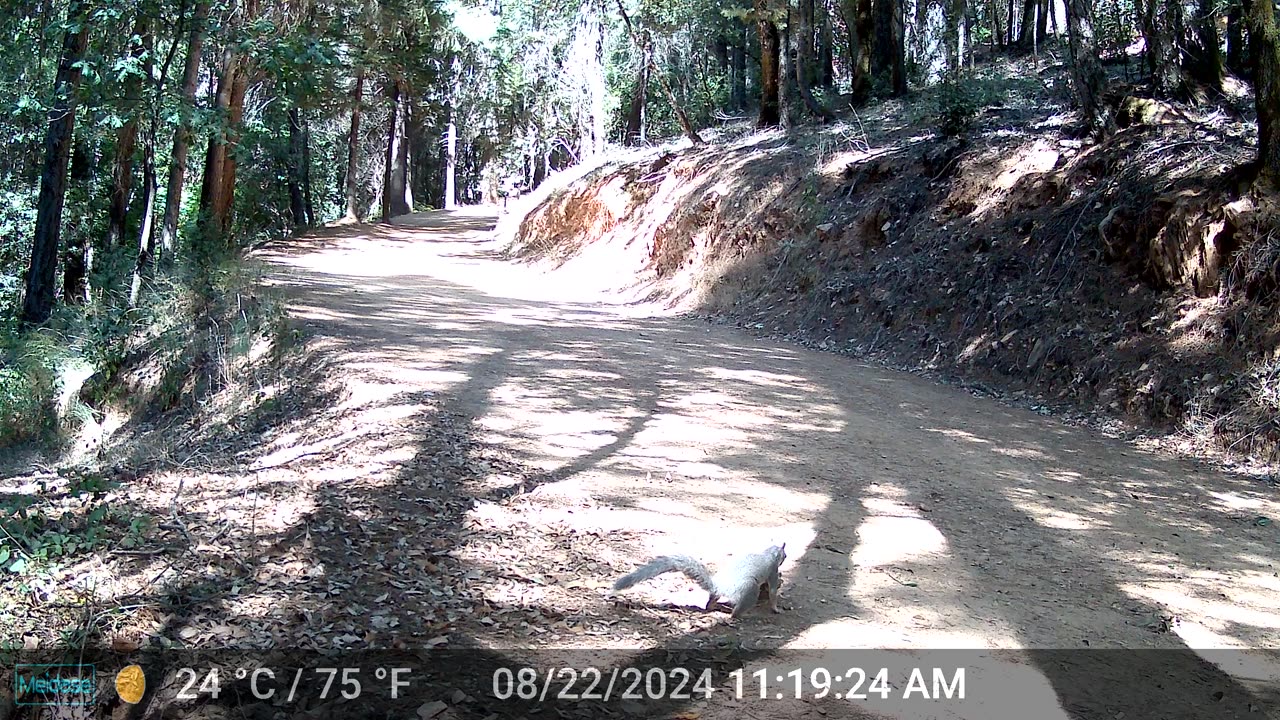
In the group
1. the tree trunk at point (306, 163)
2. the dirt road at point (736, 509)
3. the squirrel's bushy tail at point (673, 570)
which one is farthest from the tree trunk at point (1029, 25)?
the squirrel's bushy tail at point (673, 570)

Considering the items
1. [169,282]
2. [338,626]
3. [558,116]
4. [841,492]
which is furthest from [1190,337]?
[558,116]

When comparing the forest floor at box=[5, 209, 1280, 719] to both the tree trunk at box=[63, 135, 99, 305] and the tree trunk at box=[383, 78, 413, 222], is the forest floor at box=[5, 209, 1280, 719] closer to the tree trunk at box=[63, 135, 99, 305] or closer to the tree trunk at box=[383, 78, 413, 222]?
the tree trunk at box=[63, 135, 99, 305]

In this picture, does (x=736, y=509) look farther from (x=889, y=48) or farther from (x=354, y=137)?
(x=354, y=137)

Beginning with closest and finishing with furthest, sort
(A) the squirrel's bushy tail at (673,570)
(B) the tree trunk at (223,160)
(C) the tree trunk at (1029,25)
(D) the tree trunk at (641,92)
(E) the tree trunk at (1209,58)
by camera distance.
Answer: (A) the squirrel's bushy tail at (673,570)
(E) the tree trunk at (1209,58)
(B) the tree trunk at (223,160)
(D) the tree trunk at (641,92)
(C) the tree trunk at (1029,25)

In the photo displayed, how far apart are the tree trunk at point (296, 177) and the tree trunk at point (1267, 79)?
88.2 feet

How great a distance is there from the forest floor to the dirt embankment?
106 centimetres

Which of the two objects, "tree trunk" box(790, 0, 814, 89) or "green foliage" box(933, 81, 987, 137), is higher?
"tree trunk" box(790, 0, 814, 89)

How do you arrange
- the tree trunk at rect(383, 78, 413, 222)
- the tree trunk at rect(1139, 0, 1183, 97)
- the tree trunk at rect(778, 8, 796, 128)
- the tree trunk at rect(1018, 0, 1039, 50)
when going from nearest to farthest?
the tree trunk at rect(1139, 0, 1183, 97), the tree trunk at rect(778, 8, 796, 128), the tree trunk at rect(1018, 0, 1039, 50), the tree trunk at rect(383, 78, 413, 222)

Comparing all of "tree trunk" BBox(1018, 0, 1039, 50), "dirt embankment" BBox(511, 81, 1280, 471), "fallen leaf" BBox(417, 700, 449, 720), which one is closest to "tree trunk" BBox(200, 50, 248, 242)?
"dirt embankment" BBox(511, 81, 1280, 471)

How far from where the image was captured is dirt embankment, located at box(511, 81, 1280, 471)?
9.06 m

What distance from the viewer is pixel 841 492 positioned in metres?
6.57

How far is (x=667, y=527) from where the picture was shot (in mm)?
5590

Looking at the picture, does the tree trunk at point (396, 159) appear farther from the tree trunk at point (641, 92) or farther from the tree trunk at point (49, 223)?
the tree trunk at point (49, 223)

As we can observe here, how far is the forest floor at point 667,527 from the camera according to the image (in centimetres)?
427
